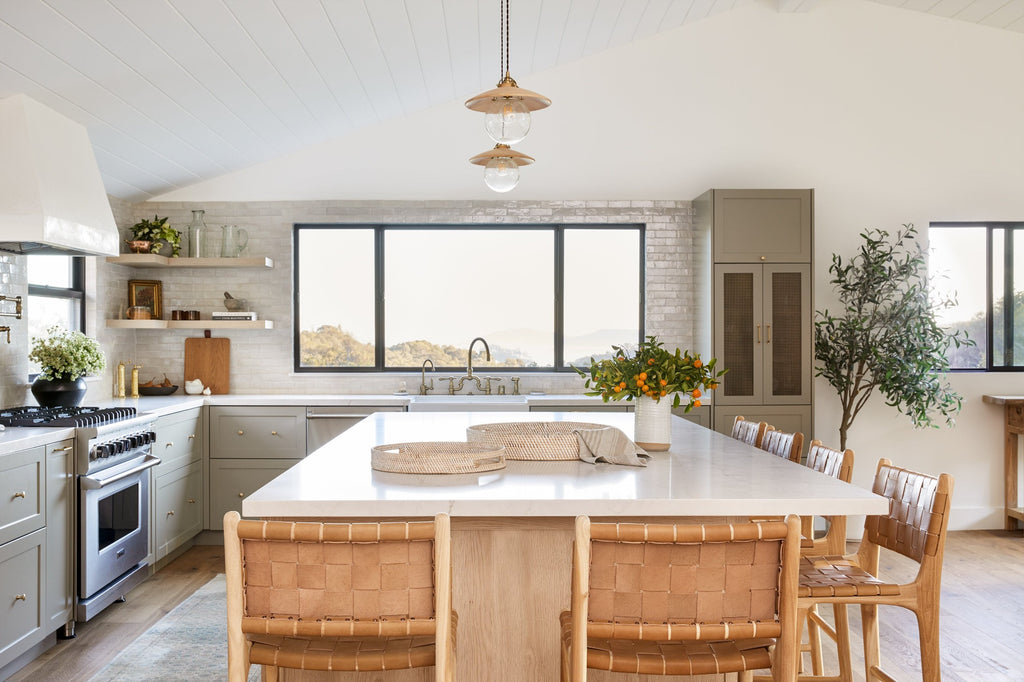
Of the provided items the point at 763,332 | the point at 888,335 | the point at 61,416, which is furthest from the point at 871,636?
the point at 61,416

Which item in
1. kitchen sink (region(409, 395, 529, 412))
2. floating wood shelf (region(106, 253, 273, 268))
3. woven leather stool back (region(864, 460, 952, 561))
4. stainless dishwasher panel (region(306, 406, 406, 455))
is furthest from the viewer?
floating wood shelf (region(106, 253, 273, 268))

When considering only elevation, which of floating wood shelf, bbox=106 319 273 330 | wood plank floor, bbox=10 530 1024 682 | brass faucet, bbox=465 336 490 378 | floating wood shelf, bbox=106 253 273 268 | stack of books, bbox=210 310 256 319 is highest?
floating wood shelf, bbox=106 253 273 268

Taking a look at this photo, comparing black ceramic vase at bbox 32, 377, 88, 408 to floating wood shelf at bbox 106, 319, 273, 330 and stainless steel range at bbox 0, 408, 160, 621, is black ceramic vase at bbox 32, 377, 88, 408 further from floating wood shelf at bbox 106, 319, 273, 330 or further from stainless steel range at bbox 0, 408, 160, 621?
floating wood shelf at bbox 106, 319, 273, 330

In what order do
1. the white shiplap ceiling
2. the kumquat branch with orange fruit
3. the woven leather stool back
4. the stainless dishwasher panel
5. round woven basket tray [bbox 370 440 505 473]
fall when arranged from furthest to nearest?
the stainless dishwasher panel
the white shiplap ceiling
the kumquat branch with orange fruit
round woven basket tray [bbox 370 440 505 473]
the woven leather stool back

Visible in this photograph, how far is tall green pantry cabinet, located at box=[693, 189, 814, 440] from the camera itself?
5.42 meters

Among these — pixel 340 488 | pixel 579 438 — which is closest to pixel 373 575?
pixel 340 488

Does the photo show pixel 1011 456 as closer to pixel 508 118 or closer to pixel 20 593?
pixel 508 118

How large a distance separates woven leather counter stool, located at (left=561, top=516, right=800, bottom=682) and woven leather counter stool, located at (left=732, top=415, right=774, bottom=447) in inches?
68.9

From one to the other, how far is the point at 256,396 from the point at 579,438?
Answer: 12.0ft

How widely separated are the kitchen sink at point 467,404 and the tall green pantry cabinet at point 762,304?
137 cm

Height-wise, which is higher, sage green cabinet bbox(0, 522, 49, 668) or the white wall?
the white wall

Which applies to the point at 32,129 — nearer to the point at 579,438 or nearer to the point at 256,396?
the point at 256,396

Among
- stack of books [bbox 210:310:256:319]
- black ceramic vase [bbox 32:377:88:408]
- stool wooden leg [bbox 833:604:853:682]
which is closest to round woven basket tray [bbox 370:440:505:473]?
stool wooden leg [bbox 833:604:853:682]

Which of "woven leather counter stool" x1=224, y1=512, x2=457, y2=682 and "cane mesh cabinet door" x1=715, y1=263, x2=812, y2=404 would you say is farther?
"cane mesh cabinet door" x1=715, y1=263, x2=812, y2=404
